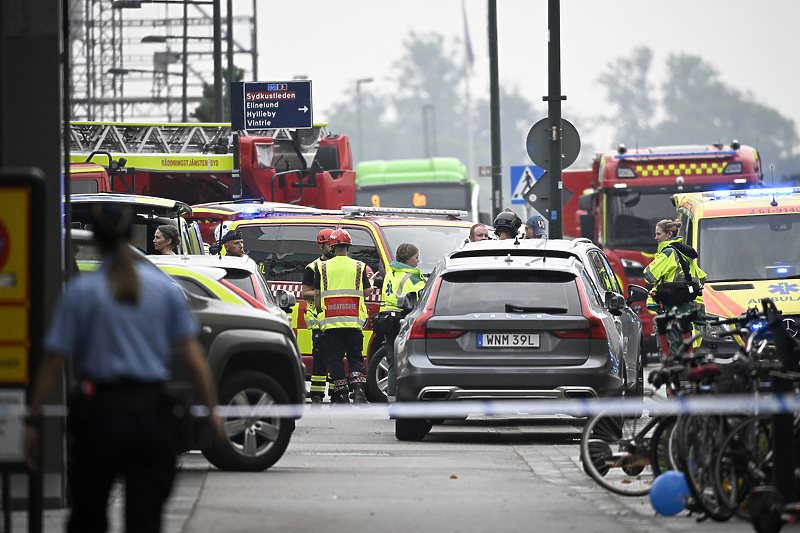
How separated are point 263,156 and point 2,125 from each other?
70.4 ft

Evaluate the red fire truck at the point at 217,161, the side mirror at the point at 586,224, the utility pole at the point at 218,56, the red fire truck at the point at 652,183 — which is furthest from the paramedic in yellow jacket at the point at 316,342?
the utility pole at the point at 218,56

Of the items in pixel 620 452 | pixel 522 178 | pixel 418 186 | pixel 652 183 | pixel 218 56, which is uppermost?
pixel 218 56

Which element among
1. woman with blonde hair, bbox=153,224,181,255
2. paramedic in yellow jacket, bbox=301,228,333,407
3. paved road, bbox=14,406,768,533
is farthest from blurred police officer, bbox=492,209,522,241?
paved road, bbox=14,406,768,533

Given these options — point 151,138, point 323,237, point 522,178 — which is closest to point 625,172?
point 522,178

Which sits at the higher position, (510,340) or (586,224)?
→ (586,224)

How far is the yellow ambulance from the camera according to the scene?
16.1 meters

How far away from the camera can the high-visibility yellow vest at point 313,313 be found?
1481 centimetres

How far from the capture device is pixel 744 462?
7684 mm

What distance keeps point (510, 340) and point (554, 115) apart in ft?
24.9

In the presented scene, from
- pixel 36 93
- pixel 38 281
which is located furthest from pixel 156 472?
pixel 36 93

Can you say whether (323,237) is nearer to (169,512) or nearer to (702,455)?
(169,512)

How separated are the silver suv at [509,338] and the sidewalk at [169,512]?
2.43 m

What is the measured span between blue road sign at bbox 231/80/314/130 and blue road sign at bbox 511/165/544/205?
4.03 metres

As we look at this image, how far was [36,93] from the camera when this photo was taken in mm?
8023
